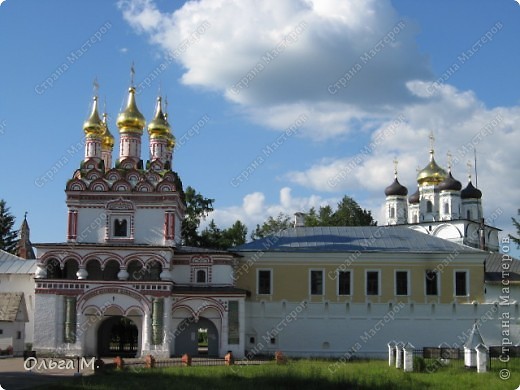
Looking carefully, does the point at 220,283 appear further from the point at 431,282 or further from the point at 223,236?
the point at 223,236

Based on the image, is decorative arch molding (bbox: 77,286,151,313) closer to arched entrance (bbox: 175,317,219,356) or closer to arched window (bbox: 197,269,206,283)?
arched entrance (bbox: 175,317,219,356)

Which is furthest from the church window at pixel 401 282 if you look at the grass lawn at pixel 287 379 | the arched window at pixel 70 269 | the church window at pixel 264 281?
the arched window at pixel 70 269

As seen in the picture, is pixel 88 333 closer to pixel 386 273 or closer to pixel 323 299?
pixel 323 299

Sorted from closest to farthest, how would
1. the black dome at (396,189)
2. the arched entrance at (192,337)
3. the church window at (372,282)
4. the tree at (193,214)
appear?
the arched entrance at (192,337), the church window at (372,282), the tree at (193,214), the black dome at (396,189)

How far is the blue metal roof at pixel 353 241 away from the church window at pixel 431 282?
97 cm

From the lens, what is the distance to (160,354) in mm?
30078

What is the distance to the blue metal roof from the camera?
33.6 m

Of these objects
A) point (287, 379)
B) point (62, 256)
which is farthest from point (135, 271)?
point (287, 379)

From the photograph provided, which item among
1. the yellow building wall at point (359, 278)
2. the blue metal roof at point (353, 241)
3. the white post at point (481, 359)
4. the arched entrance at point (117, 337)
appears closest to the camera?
the white post at point (481, 359)

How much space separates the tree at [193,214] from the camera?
49406mm

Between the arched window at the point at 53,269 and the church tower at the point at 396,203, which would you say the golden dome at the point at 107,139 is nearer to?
the arched window at the point at 53,269

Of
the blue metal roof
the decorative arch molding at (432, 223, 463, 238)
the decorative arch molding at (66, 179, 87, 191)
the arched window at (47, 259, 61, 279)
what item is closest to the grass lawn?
the arched window at (47, 259, 61, 279)

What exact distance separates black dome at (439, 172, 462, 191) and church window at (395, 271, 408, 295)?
2313 centimetres

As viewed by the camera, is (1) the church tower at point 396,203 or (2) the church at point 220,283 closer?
(2) the church at point 220,283
